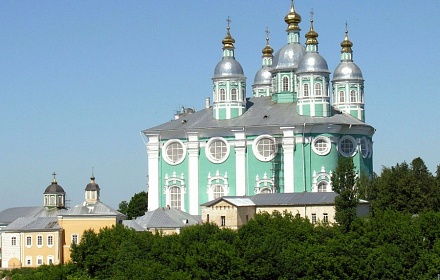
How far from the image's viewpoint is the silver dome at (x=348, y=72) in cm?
7331

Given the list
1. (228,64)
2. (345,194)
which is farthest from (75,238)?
(345,194)

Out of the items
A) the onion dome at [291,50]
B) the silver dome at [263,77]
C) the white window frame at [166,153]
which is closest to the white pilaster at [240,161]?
the white window frame at [166,153]

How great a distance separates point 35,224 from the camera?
70.1 m

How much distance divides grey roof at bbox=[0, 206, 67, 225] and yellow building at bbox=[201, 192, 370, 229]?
13.3 m

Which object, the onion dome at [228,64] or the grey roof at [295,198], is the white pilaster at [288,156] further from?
the onion dome at [228,64]

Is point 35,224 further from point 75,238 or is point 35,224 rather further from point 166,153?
point 166,153

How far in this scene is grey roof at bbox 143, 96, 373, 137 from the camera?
68688mm

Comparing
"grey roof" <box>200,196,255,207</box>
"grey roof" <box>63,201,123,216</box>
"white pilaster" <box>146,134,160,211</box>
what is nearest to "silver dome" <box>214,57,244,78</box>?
"white pilaster" <box>146,134,160,211</box>

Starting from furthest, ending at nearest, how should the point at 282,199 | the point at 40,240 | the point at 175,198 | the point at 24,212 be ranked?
1. the point at 24,212
2. the point at 175,198
3. the point at 40,240
4. the point at 282,199

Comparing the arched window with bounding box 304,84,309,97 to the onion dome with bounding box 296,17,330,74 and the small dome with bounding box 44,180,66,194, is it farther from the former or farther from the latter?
the small dome with bounding box 44,180,66,194

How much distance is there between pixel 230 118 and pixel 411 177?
1117cm

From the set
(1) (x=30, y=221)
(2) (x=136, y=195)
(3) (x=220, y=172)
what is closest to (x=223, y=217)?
(3) (x=220, y=172)

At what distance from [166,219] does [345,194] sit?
10.7 m

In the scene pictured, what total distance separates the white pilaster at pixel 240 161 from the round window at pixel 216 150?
821 mm
